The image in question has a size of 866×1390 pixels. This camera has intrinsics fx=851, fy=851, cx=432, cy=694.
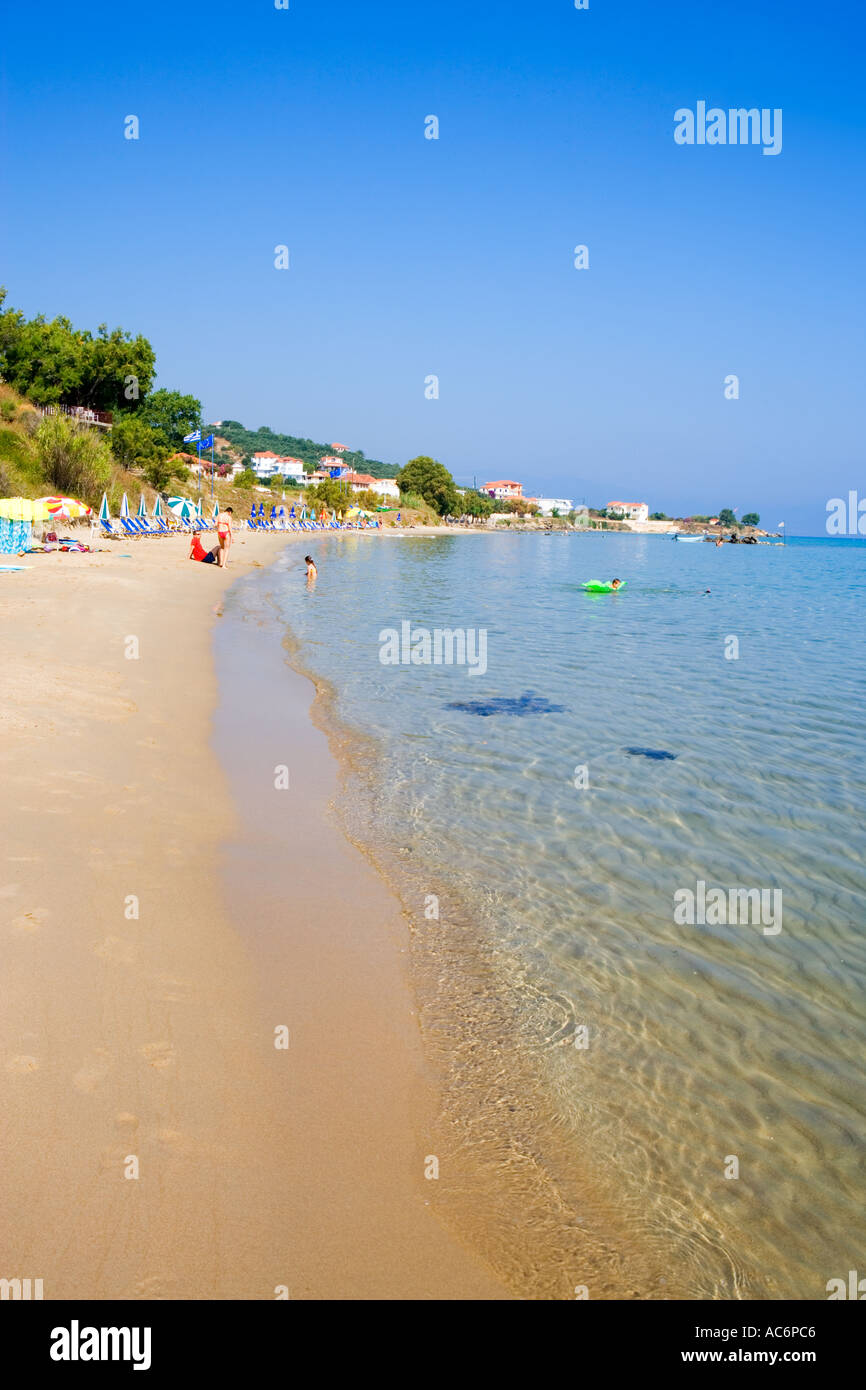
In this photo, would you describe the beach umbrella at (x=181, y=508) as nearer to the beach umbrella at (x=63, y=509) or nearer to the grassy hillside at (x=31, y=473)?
the grassy hillside at (x=31, y=473)

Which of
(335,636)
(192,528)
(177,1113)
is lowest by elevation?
(177,1113)

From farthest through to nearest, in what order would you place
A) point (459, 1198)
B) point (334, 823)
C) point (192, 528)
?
point (192, 528)
point (334, 823)
point (459, 1198)

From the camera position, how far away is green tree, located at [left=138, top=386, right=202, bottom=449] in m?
73.4

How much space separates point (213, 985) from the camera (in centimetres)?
518

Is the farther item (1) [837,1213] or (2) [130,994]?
(2) [130,994]

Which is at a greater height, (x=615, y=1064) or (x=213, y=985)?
(x=213, y=985)

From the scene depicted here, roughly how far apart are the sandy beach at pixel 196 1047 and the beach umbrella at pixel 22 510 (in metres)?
29.0

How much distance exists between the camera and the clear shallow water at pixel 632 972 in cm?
381

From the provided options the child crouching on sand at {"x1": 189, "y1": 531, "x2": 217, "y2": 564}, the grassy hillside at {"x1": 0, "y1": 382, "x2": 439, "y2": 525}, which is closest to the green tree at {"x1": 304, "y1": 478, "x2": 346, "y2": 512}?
the grassy hillside at {"x1": 0, "y1": 382, "x2": 439, "y2": 525}

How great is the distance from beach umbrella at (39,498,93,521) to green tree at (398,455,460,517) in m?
145
